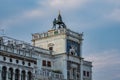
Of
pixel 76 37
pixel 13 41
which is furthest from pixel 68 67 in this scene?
pixel 13 41

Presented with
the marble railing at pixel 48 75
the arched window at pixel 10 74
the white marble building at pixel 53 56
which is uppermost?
the white marble building at pixel 53 56

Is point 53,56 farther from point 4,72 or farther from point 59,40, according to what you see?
point 4,72

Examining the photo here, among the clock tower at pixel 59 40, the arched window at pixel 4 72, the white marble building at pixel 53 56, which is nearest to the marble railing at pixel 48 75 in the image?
the white marble building at pixel 53 56

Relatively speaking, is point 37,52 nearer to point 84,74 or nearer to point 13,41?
point 13,41

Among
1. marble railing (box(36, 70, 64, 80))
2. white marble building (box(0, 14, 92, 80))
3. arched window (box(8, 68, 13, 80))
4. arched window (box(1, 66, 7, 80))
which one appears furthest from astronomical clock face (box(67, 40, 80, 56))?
arched window (box(1, 66, 7, 80))

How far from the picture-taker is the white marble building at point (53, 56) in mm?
78188

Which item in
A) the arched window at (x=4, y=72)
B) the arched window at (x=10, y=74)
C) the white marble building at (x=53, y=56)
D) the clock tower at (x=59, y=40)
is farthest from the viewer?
the clock tower at (x=59, y=40)

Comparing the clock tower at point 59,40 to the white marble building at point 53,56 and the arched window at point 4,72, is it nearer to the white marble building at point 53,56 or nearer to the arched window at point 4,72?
the white marble building at point 53,56

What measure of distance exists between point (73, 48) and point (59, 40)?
13.8 ft

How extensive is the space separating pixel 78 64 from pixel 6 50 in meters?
27.4

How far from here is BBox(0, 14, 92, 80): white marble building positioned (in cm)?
7819

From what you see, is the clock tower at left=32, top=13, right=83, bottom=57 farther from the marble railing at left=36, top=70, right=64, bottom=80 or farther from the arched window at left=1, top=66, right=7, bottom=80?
the arched window at left=1, top=66, right=7, bottom=80

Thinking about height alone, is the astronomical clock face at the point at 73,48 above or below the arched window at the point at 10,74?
→ above

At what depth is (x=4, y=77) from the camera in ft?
240
